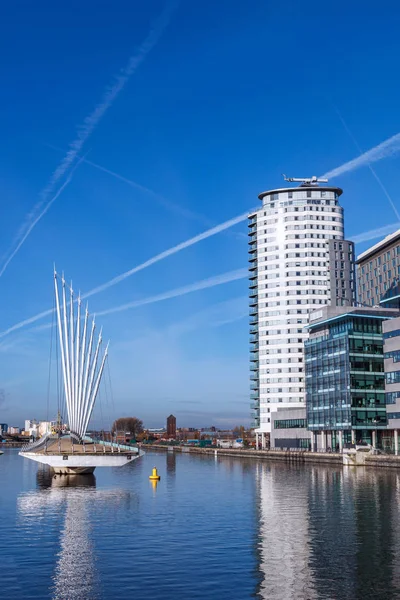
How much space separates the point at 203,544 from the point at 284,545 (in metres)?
5.38

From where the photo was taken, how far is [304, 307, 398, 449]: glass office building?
14900 centimetres

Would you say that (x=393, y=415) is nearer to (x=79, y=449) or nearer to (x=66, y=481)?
(x=79, y=449)

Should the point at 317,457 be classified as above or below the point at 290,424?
below

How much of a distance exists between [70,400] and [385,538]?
8168 cm

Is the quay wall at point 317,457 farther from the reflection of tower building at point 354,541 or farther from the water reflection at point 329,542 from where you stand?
the reflection of tower building at point 354,541

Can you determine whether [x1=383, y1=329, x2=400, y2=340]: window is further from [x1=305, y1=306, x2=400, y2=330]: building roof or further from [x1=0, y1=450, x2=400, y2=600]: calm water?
[x1=0, y1=450, x2=400, y2=600]: calm water

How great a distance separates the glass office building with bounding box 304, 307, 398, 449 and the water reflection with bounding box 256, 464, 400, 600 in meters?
64.8

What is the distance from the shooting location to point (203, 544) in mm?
45812

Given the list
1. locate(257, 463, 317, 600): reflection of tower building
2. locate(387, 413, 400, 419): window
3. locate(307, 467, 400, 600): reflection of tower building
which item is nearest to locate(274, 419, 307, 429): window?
locate(387, 413, 400, 419): window

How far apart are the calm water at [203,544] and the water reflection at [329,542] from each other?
79 mm

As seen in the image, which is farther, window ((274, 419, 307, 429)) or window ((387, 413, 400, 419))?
window ((274, 419, 307, 429))

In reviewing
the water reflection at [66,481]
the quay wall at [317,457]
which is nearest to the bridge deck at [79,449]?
the water reflection at [66,481]

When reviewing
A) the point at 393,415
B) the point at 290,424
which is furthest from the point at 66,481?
the point at 290,424

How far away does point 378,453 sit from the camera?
133 meters
